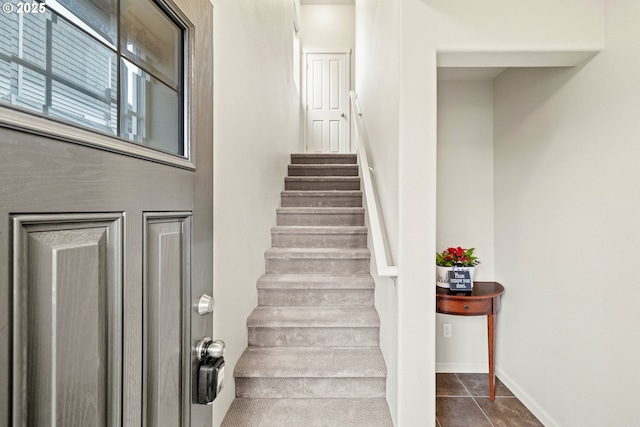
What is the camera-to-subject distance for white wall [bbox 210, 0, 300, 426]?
1432 millimetres

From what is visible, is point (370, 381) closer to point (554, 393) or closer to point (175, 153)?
point (554, 393)

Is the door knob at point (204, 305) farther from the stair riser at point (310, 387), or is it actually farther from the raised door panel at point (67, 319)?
the stair riser at point (310, 387)

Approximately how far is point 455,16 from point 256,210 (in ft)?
5.08

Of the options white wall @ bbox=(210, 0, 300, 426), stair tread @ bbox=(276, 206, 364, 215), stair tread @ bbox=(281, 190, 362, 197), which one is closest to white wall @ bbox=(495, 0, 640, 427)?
stair tread @ bbox=(276, 206, 364, 215)

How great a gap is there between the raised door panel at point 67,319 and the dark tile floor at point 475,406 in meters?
1.86

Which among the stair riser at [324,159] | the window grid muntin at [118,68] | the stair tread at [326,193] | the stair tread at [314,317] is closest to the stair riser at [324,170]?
the stair riser at [324,159]

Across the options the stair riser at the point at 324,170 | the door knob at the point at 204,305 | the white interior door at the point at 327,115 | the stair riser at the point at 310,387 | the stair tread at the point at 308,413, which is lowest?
the stair tread at the point at 308,413

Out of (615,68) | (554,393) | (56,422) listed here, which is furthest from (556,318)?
(56,422)

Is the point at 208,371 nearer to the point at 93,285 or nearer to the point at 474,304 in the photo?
the point at 93,285

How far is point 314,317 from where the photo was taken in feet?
6.35

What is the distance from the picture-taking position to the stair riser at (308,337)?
6.19ft

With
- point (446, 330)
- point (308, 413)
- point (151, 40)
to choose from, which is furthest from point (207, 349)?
point (446, 330)

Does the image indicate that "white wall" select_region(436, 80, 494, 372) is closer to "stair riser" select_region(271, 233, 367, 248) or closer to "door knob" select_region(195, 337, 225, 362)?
"stair riser" select_region(271, 233, 367, 248)

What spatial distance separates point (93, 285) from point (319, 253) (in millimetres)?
1882
